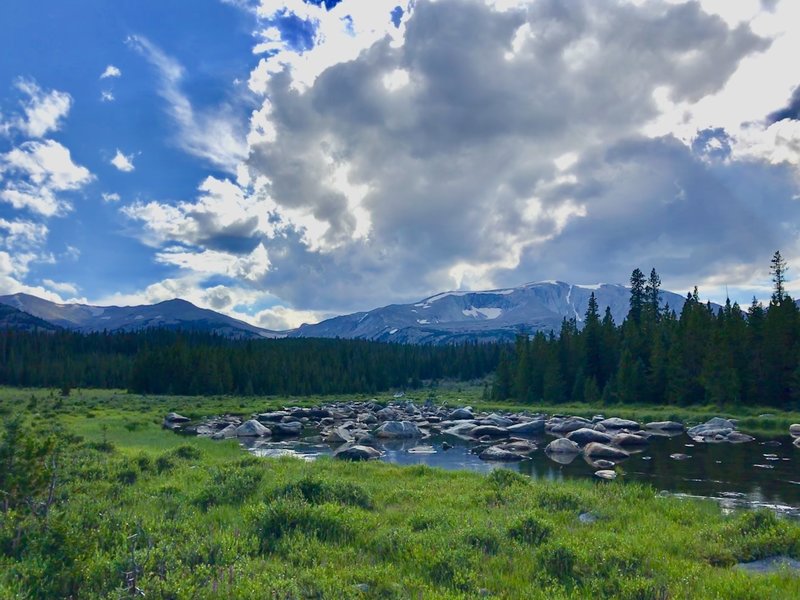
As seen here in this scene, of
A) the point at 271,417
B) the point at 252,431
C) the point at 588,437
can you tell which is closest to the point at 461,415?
the point at 271,417

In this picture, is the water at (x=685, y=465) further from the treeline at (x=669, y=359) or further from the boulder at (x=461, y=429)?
the treeline at (x=669, y=359)

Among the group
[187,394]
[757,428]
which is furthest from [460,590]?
[187,394]

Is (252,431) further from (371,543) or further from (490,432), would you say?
(371,543)

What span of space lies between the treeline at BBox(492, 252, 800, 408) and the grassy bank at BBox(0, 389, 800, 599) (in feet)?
161

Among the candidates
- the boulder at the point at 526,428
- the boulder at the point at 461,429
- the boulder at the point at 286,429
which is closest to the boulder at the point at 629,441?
the boulder at the point at 526,428

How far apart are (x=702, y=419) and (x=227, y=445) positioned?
43.6 m

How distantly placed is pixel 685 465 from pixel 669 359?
4043cm

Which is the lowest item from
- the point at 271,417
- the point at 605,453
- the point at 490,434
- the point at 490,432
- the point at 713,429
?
the point at 271,417

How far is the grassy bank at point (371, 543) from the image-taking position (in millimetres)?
7914

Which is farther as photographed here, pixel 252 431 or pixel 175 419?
pixel 175 419

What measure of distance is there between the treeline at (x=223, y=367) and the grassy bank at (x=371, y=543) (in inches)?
3442

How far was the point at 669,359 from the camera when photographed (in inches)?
2510

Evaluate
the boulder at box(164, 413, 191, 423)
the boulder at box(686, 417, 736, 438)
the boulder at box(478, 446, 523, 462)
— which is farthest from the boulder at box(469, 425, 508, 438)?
the boulder at box(164, 413, 191, 423)

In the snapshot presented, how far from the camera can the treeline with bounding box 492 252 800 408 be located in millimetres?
55531
